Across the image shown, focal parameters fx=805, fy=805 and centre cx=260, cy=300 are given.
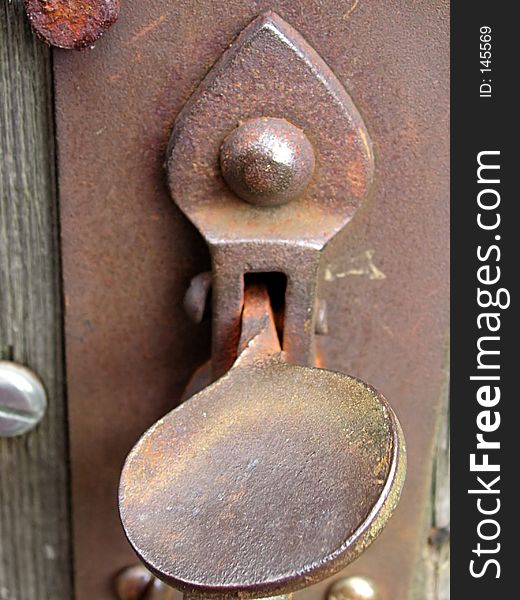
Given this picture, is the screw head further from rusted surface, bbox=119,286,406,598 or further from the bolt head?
the bolt head

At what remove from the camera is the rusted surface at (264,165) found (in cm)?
46

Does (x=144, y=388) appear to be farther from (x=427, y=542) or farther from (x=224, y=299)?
(x=427, y=542)

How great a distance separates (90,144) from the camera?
0.50 m

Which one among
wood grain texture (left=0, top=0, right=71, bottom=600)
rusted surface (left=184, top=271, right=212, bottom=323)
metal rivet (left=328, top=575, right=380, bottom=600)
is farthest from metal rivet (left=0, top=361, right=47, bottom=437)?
metal rivet (left=328, top=575, right=380, bottom=600)

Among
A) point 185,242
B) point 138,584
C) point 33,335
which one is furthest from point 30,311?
point 138,584

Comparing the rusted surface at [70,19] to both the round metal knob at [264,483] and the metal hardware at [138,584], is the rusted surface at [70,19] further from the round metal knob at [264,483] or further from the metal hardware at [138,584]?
the metal hardware at [138,584]

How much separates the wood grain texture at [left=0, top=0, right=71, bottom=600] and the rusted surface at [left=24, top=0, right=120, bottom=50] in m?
0.05

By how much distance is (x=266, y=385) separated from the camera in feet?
1.40

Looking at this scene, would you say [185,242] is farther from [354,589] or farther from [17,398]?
[354,589]

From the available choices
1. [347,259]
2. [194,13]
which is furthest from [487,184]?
[194,13]

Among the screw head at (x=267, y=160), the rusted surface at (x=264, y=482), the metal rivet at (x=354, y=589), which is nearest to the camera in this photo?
the rusted surface at (x=264, y=482)

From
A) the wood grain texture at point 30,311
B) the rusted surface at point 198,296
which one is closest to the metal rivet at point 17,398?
the wood grain texture at point 30,311

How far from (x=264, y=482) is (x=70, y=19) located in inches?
10.6

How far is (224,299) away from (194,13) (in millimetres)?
168
